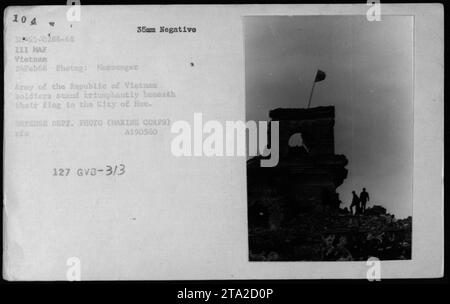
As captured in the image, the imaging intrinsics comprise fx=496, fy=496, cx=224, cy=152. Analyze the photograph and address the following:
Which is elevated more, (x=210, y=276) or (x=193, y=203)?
(x=193, y=203)

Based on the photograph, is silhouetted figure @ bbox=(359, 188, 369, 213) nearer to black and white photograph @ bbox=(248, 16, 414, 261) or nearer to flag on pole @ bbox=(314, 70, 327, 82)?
black and white photograph @ bbox=(248, 16, 414, 261)

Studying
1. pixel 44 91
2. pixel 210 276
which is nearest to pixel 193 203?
pixel 210 276

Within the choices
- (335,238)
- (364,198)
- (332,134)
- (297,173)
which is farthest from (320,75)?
(335,238)

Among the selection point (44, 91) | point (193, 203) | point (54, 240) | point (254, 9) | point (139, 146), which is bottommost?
point (54, 240)

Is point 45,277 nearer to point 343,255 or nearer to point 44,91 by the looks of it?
point 44,91

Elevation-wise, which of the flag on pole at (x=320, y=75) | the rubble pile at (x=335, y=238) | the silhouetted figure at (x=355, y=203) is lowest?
the rubble pile at (x=335, y=238)

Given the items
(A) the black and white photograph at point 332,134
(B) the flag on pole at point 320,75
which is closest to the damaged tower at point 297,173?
(A) the black and white photograph at point 332,134

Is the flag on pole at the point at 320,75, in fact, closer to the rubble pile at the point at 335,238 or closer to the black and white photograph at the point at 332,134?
the black and white photograph at the point at 332,134
